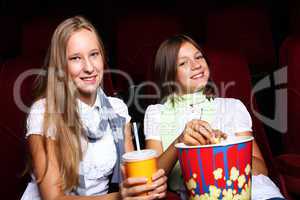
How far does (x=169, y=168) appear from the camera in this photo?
0.92 metres

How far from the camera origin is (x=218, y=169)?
72 cm

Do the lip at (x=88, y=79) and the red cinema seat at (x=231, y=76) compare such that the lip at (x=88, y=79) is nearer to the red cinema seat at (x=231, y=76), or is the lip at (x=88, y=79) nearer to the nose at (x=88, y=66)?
the nose at (x=88, y=66)

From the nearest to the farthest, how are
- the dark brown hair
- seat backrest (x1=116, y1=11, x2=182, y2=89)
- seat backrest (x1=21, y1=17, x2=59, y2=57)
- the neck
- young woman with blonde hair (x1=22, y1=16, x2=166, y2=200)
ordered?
young woman with blonde hair (x1=22, y1=16, x2=166, y2=200) → the neck → the dark brown hair → seat backrest (x1=21, y1=17, x2=59, y2=57) → seat backrest (x1=116, y1=11, x2=182, y2=89)

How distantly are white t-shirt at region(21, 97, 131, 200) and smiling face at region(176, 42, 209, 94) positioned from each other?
8.8 inches

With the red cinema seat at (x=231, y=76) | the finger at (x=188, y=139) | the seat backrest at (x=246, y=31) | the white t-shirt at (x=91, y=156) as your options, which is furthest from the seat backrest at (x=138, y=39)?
the finger at (x=188, y=139)

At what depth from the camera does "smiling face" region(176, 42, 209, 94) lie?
44.9 inches

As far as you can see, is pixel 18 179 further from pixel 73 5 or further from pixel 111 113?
pixel 73 5

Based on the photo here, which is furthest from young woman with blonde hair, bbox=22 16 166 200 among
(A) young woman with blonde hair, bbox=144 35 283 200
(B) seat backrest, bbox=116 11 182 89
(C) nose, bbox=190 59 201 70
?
(B) seat backrest, bbox=116 11 182 89
